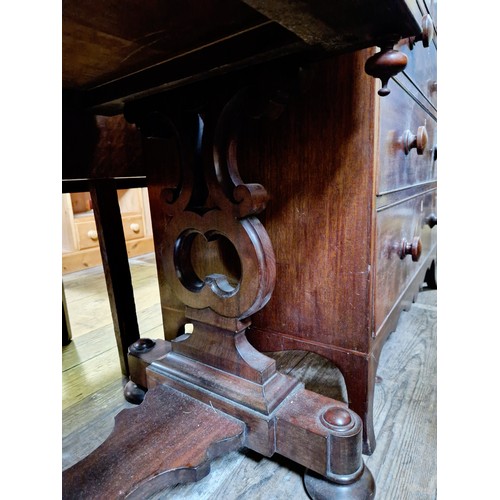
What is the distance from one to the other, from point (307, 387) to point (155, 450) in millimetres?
442

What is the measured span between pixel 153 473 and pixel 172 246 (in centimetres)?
38

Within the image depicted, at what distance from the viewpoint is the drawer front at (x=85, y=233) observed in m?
2.41

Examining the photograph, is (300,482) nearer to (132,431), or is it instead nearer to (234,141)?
(132,431)

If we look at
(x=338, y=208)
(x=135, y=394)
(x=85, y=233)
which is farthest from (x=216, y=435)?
(x=85, y=233)

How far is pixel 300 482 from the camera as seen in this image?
598 millimetres

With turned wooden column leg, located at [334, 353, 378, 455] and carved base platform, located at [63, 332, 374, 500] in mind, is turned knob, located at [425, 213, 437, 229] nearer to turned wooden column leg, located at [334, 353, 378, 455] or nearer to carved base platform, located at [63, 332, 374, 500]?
turned wooden column leg, located at [334, 353, 378, 455]

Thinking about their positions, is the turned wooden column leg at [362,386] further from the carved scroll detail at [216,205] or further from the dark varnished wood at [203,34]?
the dark varnished wood at [203,34]

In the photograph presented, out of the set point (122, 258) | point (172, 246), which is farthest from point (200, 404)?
point (122, 258)

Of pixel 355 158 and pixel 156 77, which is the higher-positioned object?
pixel 156 77

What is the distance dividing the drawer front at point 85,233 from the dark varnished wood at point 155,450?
2023 millimetres

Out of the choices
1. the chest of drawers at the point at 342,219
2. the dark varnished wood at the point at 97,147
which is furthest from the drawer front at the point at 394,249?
the dark varnished wood at the point at 97,147

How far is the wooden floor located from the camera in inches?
23.4
